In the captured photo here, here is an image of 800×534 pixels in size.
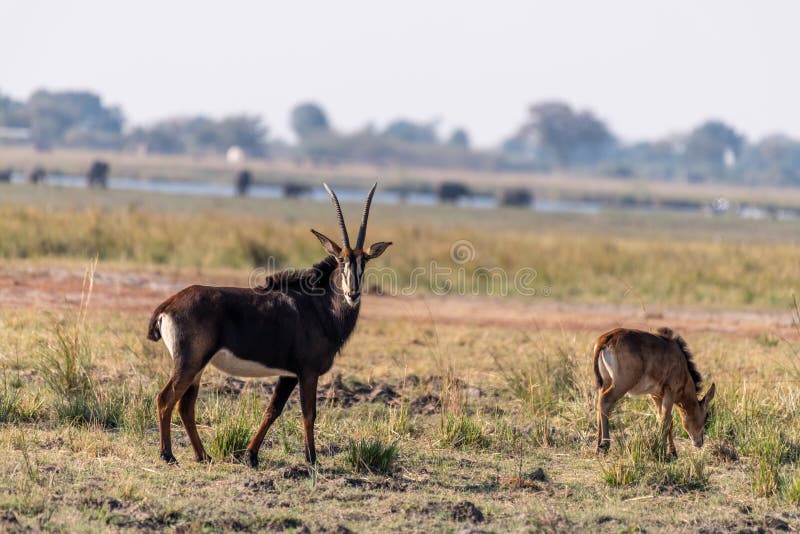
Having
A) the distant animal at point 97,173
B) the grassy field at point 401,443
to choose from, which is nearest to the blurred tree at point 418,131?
the distant animal at point 97,173

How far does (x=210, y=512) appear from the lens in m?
7.36

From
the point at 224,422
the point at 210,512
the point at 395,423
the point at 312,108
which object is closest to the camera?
the point at 210,512

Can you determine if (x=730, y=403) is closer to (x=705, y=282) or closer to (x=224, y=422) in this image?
(x=224, y=422)

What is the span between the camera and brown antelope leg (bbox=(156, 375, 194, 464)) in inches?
320

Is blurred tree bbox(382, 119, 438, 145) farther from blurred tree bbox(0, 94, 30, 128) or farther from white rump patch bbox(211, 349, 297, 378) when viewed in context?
white rump patch bbox(211, 349, 297, 378)

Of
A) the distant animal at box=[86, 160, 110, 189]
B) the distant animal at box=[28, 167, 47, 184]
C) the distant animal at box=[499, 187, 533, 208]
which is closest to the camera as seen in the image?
the distant animal at box=[28, 167, 47, 184]

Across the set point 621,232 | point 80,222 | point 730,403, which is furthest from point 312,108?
point 730,403

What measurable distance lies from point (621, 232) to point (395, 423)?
103ft

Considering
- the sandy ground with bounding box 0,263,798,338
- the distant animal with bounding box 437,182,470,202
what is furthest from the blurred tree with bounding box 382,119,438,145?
the sandy ground with bounding box 0,263,798,338

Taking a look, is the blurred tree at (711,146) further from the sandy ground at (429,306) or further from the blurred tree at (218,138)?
the sandy ground at (429,306)

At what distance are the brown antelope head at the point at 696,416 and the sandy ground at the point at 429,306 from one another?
492 centimetres

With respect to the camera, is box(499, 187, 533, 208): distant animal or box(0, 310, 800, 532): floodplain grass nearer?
box(0, 310, 800, 532): floodplain grass

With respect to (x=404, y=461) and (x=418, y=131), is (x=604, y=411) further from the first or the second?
(x=418, y=131)

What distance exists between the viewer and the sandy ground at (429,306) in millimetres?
16016
